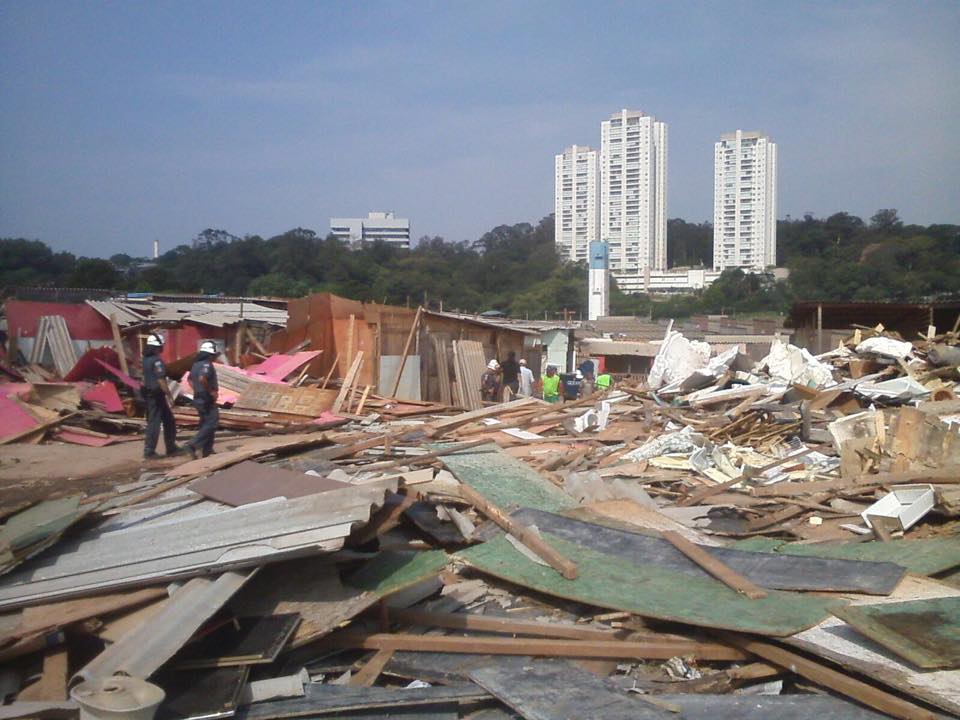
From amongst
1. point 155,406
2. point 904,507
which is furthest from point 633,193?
point 904,507

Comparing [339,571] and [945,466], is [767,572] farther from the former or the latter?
[945,466]

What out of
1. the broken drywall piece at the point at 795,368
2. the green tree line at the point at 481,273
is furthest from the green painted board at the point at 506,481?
the green tree line at the point at 481,273

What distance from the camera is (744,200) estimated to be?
88.4m

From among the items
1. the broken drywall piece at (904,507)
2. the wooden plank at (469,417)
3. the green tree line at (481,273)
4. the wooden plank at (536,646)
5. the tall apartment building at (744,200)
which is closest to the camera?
the wooden plank at (536,646)

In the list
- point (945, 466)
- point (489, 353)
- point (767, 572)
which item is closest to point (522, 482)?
point (767, 572)

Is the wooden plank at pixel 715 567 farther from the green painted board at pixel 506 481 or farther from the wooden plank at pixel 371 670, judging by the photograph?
the wooden plank at pixel 371 670

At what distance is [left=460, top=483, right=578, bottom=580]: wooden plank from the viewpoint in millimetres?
4883

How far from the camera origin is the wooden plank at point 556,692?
135 inches

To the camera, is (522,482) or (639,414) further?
(639,414)

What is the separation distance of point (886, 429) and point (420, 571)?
5.67 m

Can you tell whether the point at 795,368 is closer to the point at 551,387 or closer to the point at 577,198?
the point at 551,387

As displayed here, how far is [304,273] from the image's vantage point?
147 ft

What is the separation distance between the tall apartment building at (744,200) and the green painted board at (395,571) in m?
86.4

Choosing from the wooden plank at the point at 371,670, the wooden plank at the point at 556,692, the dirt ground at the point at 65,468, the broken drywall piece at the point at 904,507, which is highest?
the broken drywall piece at the point at 904,507
